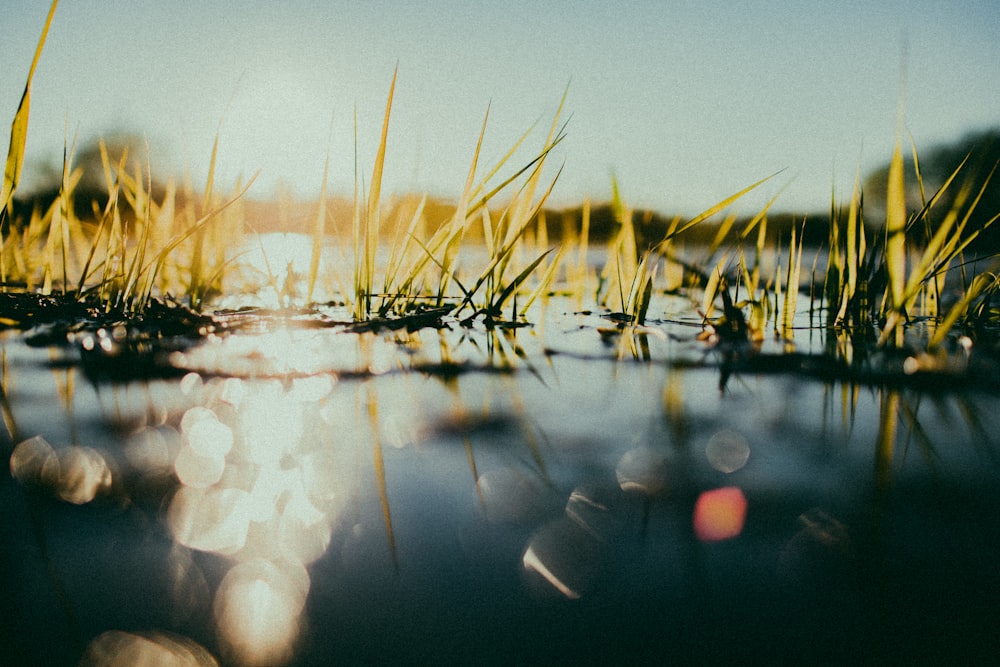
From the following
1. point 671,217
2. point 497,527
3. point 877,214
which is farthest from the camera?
point 877,214

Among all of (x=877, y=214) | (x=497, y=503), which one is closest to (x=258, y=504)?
(x=497, y=503)

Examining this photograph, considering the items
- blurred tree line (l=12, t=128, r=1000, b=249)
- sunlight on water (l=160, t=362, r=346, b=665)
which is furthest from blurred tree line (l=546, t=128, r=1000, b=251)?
sunlight on water (l=160, t=362, r=346, b=665)

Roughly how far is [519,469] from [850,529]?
0.82ft

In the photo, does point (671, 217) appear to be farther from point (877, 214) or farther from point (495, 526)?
point (877, 214)

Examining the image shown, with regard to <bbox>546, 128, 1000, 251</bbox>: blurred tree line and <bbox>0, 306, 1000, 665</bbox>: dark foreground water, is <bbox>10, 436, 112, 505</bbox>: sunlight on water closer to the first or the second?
<bbox>0, 306, 1000, 665</bbox>: dark foreground water

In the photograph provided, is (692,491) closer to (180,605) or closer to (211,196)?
(180,605)

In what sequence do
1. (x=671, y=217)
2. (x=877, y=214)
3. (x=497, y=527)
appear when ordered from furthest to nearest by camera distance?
(x=877, y=214) < (x=671, y=217) < (x=497, y=527)

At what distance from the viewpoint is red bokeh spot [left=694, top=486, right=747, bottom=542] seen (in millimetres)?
413

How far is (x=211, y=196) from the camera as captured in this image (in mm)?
1481

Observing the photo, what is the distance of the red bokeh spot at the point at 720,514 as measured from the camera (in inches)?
16.3

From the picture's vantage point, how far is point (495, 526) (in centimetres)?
42

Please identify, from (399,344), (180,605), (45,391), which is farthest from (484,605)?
(399,344)

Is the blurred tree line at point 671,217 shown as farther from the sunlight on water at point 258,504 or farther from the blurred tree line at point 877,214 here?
the sunlight on water at point 258,504

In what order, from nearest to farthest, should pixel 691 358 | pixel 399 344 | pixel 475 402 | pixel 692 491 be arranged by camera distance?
1. pixel 692 491
2. pixel 475 402
3. pixel 691 358
4. pixel 399 344
